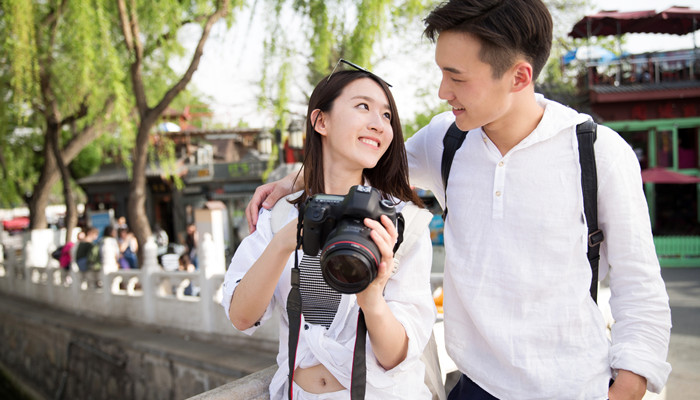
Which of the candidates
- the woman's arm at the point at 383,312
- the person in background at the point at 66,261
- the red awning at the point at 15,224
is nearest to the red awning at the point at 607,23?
the person in background at the point at 66,261

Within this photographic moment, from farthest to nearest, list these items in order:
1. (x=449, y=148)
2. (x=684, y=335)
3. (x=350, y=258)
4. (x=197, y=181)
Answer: (x=197, y=181), (x=684, y=335), (x=449, y=148), (x=350, y=258)

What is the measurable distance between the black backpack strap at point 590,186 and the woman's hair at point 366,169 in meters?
0.45

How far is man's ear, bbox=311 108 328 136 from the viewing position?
1553 mm

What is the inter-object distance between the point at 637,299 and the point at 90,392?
8401 millimetres

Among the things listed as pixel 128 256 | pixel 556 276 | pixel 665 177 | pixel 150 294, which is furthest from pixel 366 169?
pixel 665 177

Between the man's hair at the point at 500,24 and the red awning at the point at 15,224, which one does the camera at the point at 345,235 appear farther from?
the red awning at the point at 15,224

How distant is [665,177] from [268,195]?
1246cm

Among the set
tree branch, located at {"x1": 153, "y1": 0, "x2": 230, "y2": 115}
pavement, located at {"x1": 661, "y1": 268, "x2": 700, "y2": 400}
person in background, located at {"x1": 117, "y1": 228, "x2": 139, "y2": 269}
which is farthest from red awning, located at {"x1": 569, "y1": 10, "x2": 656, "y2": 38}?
person in background, located at {"x1": 117, "y1": 228, "x2": 139, "y2": 269}

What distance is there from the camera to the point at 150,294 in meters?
7.08

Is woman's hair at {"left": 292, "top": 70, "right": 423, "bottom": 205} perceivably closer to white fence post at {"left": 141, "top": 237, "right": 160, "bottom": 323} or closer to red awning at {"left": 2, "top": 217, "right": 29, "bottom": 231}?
white fence post at {"left": 141, "top": 237, "right": 160, "bottom": 323}

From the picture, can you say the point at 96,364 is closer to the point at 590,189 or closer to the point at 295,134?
the point at 295,134

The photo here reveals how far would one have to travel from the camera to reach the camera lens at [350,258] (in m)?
1.01

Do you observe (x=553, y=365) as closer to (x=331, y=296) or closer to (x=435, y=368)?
(x=435, y=368)

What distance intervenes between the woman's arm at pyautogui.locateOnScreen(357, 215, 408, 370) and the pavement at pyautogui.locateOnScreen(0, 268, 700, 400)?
1466 millimetres
